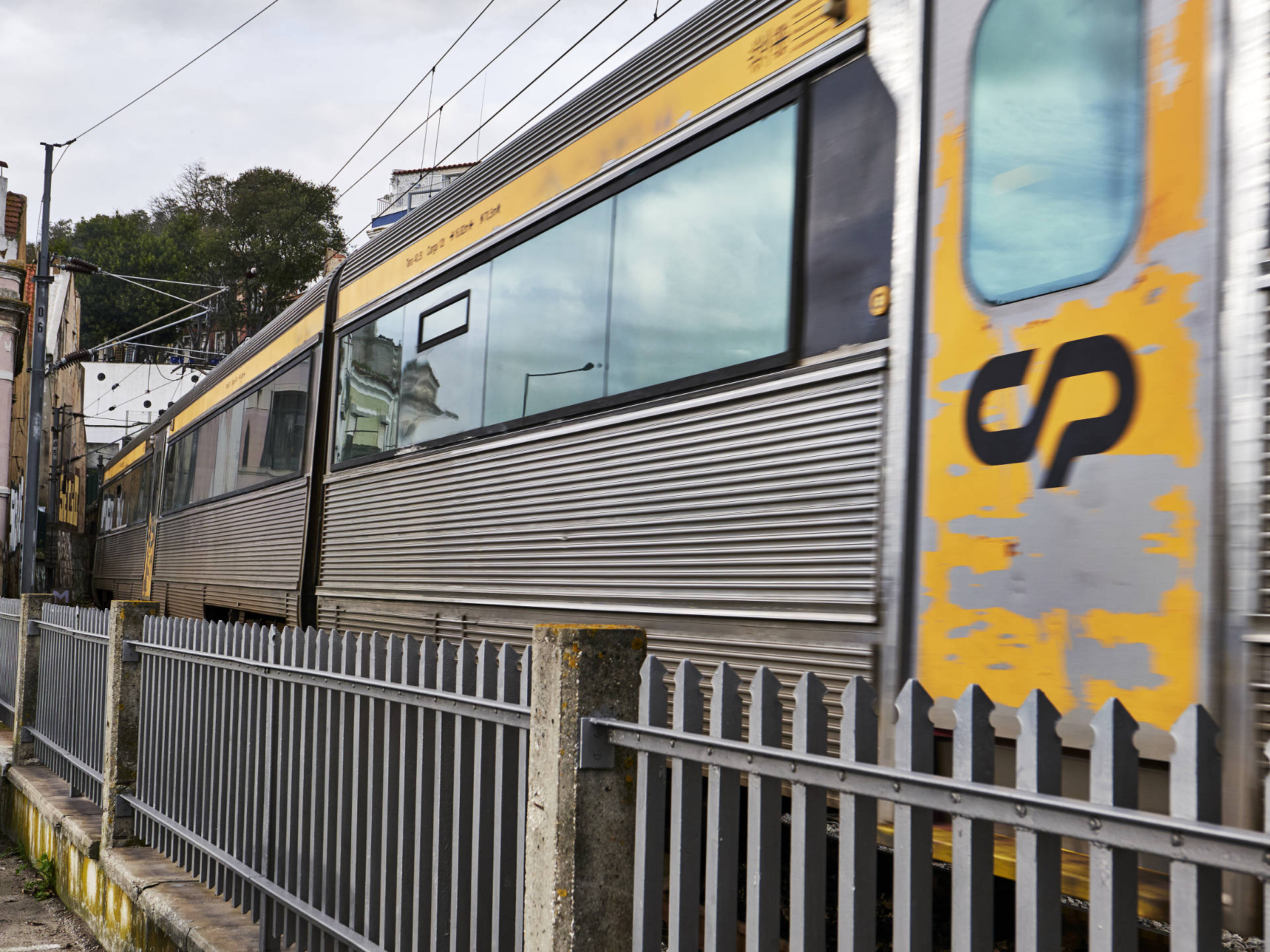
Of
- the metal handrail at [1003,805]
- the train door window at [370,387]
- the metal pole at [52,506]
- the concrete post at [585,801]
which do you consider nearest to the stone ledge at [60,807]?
the train door window at [370,387]

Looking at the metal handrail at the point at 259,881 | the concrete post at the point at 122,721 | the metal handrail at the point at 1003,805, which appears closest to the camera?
the metal handrail at the point at 1003,805

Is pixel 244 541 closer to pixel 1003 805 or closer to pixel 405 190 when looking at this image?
pixel 1003 805

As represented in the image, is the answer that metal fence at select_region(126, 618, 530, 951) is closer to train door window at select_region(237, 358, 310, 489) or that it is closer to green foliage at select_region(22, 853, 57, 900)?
green foliage at select_region(22, 853, 57, 900)

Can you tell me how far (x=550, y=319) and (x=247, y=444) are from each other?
6215mm

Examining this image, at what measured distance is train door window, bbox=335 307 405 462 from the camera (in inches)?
296

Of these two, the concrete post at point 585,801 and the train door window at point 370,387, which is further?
the train door window at point 370,387

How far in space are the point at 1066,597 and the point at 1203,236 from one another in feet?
2.92

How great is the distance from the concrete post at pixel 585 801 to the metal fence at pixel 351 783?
0.87 feet

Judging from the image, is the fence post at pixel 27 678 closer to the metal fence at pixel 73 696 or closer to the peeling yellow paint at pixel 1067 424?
the metal fence at pixel 73 696

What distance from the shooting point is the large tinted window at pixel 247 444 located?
9289mm

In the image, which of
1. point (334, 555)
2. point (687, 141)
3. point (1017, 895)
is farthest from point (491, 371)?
point (1017, 895)

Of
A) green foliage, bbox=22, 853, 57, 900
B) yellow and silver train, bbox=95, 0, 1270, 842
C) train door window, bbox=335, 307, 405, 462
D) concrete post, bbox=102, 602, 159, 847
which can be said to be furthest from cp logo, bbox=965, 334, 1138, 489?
green foliage, bbox=22, 853, 57, 900

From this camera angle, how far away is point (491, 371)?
6.20 m

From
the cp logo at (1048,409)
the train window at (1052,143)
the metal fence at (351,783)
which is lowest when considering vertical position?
the metal fence at (351,783)
